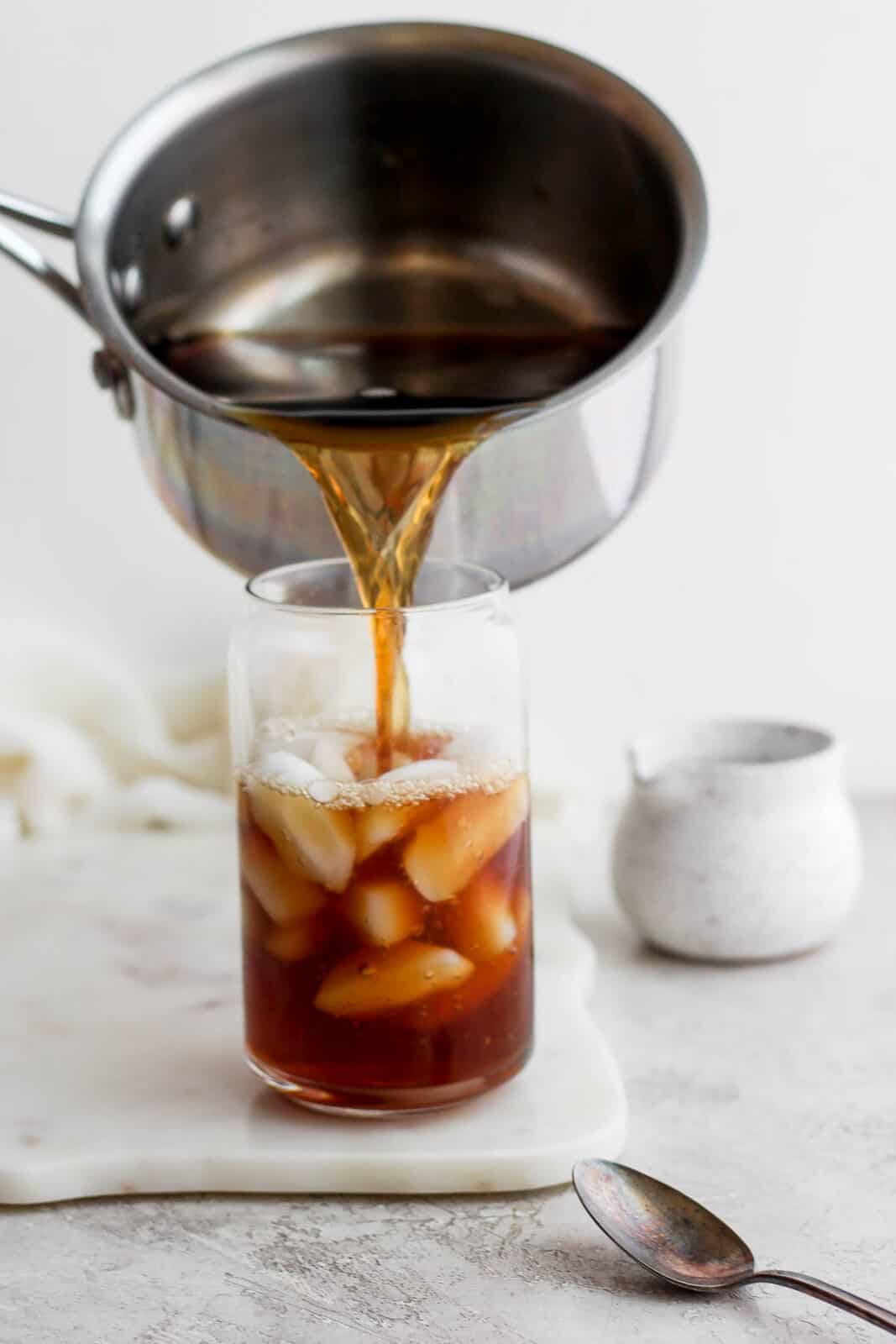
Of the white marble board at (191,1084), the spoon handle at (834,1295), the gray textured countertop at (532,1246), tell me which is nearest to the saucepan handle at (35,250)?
the white marble board at (191,1084)

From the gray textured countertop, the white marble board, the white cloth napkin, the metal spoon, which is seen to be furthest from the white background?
the metal spoon

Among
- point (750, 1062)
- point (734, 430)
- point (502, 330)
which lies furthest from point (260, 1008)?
point (734, 430)

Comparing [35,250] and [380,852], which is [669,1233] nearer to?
[380,852]

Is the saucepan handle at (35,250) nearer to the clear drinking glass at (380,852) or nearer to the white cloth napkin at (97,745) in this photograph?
the clear drinking glass at (380,852)

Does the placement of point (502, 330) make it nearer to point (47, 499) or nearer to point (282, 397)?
point (282, 397)

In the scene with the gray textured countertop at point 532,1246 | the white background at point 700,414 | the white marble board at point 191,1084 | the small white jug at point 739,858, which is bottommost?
the gray textured countertop at point 532,1246

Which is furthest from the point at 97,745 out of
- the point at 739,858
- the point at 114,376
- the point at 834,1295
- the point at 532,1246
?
the point at 834,1295
